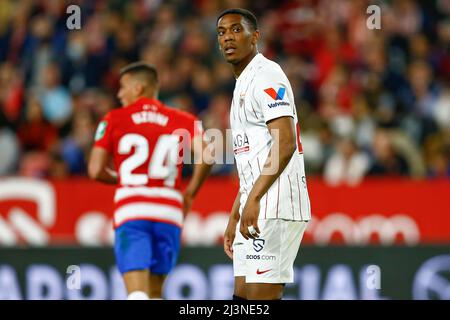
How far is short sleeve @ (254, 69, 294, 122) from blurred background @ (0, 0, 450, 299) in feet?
15.3

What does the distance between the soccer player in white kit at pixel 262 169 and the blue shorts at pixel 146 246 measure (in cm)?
182

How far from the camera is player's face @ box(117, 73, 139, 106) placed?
7.97 metres

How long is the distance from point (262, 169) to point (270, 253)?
456 millimetres

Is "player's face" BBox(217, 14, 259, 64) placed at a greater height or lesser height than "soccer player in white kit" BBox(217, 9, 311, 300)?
greater

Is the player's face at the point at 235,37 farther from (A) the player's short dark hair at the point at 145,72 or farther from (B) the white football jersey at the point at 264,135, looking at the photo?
(A) the player's short dark hair at the point at 145,72

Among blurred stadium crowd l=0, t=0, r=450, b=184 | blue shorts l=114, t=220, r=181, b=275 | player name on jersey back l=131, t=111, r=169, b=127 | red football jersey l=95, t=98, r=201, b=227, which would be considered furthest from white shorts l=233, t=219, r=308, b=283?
blurred stadium crowd l=0, t=0, r=450, b=184

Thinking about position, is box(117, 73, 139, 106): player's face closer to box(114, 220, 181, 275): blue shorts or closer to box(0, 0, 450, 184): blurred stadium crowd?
box(114, 220, 181, 275): blue shorts

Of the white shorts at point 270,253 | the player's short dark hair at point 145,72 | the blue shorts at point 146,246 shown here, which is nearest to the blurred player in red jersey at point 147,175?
the blue shorts at point 146,246

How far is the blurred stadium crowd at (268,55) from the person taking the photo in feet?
40.8

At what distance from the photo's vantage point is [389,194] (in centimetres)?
1144

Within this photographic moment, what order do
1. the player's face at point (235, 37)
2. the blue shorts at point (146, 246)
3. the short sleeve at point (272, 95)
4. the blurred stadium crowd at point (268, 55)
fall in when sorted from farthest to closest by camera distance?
the blurred stadium crowd at point (268, 55) < the blue shorts at point (146, 246) < the player's face at point (235, 37) < the short sleeve at point (272, 95)

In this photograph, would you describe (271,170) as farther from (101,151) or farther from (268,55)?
(268,55)

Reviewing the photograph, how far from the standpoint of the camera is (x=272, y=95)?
18.9 ft
